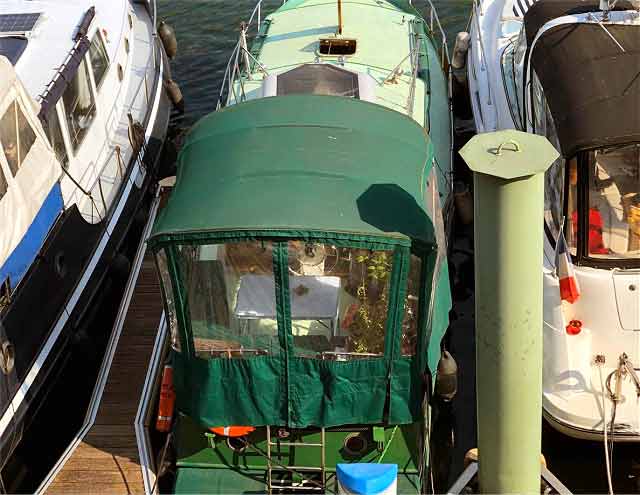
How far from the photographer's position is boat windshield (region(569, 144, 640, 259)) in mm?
9609

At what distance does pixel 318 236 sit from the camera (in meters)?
7.72

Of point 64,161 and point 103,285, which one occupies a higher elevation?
point 64,161

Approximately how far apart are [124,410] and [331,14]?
7626 mm

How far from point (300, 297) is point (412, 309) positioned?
3.26ft

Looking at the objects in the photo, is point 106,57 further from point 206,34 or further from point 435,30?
point 435,30

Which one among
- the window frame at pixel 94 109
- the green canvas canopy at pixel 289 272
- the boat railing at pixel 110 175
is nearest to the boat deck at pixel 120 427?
the green canvas canopy at pixel 289 272

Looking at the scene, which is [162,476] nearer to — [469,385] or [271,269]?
[271,269]

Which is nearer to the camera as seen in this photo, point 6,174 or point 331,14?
point 6,174

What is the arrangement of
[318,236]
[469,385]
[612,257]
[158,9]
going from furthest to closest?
[158,9], [469,385], [612,257], [318,236]

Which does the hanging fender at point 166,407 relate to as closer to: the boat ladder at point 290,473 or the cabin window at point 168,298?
the cabin window at point 168,298

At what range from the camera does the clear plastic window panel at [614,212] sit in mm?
9609

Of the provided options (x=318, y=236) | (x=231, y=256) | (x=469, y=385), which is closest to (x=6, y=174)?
(x=231, y=256)

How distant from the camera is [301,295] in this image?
8.09 m

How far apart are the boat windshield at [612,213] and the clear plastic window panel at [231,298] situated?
366cm
